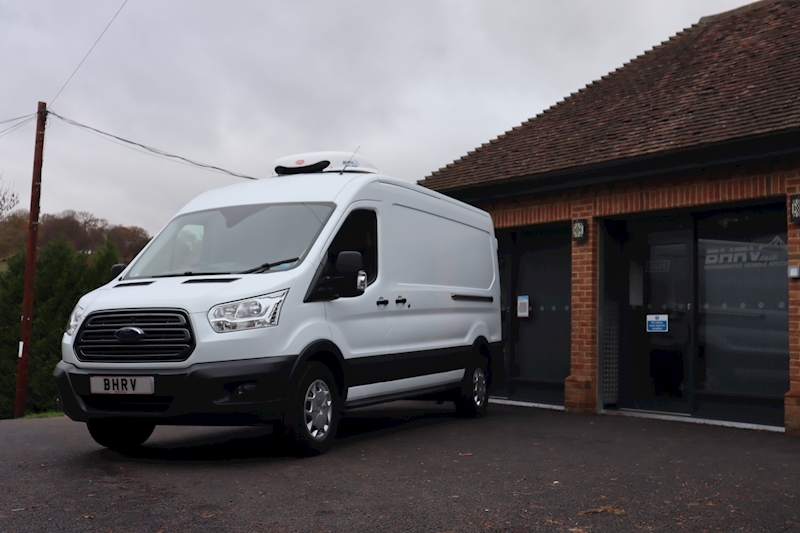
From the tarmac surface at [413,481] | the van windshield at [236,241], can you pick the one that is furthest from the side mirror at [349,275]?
the tarmac surface at [413,481]

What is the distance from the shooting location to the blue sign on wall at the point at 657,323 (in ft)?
35.6

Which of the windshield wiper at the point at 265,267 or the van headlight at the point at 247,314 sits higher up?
the windshield wiper at the point at 265,267

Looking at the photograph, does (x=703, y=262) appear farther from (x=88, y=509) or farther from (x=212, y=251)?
(x=88, y=509)

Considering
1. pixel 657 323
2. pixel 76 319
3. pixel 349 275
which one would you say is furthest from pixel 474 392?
pixel 76 319

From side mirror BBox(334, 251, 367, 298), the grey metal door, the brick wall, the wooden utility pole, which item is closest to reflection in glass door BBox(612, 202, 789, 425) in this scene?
the brick wall

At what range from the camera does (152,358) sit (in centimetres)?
653

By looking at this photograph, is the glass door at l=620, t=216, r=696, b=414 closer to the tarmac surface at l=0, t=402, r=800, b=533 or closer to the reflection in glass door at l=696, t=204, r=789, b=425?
the reflection in glass door at l=696, t=204, r=789, b=425

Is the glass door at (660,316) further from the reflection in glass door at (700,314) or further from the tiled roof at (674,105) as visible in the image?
Answer: the tiled roof at (674,105)

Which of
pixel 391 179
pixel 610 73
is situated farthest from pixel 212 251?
pixel 610 73

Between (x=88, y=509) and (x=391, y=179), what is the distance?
455cm

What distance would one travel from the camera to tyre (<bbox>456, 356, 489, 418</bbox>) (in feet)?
32.3

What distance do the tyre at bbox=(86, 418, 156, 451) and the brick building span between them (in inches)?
174

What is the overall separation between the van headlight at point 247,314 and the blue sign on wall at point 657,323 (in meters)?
5.94

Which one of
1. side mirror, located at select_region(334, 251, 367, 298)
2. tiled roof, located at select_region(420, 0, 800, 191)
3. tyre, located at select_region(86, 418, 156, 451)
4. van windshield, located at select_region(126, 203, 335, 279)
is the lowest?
tyre, located at select_region(86, 418, 156, 451)
